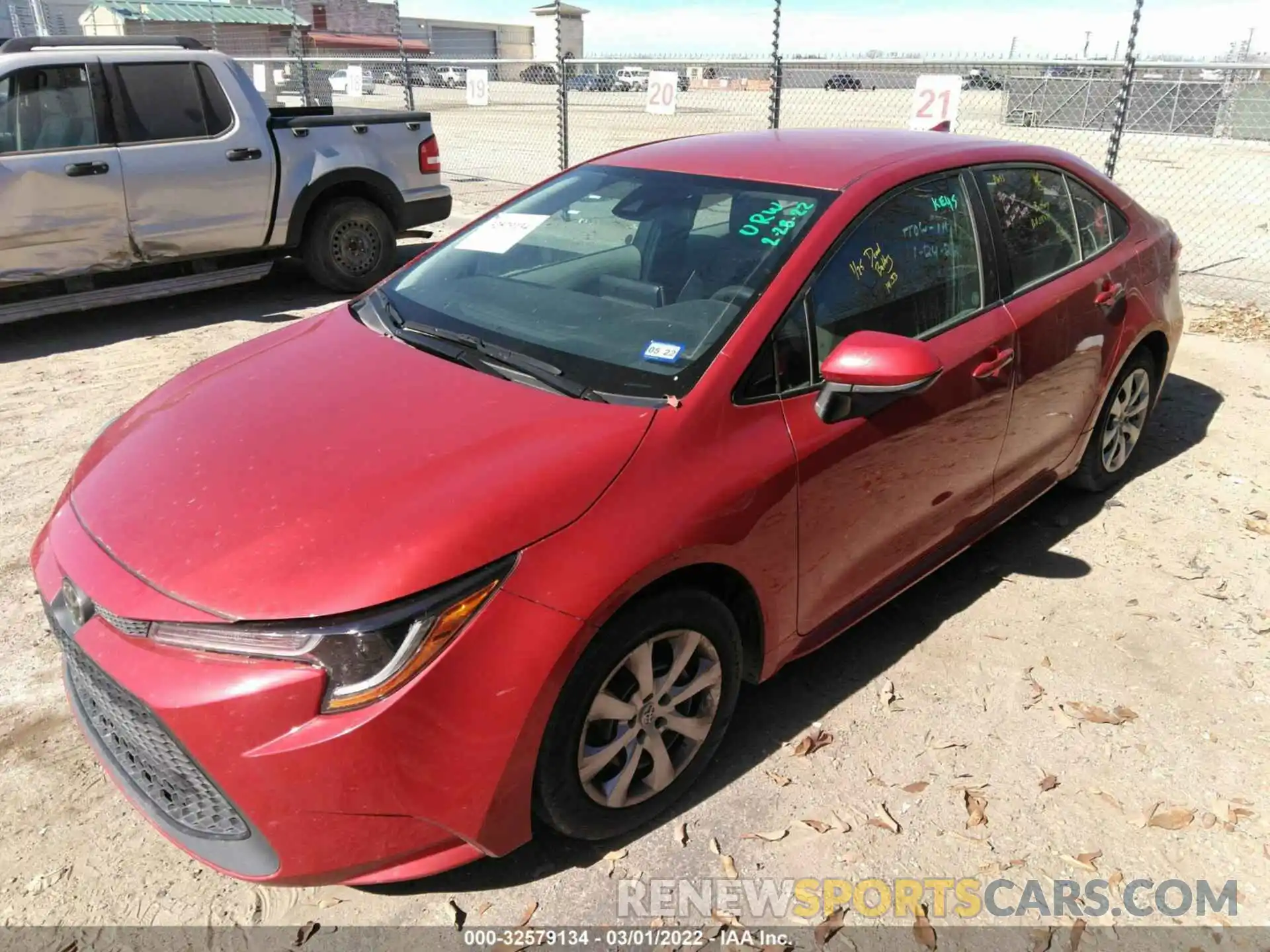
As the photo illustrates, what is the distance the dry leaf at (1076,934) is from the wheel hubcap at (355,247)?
7434mm

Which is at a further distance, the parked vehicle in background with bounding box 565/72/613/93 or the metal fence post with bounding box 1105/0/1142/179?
the parked vehicle in background with bounding box 565/72/613/93

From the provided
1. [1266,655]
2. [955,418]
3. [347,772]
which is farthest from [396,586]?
[1266,655]

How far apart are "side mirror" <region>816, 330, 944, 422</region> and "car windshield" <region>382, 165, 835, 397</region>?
0.31 meters

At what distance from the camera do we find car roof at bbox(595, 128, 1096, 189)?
3.10 m

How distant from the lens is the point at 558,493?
2.19 meters

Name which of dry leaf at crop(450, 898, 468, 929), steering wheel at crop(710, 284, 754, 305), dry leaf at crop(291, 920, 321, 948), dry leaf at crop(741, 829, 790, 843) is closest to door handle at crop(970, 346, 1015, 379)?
steering wheel at crop(710, 284, 754, 305)

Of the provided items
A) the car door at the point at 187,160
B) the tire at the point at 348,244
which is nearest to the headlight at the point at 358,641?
the car door at the point at 187,160

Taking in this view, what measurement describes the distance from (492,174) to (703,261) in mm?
13224

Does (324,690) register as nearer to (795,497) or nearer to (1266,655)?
(795,497)

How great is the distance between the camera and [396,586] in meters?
1.96

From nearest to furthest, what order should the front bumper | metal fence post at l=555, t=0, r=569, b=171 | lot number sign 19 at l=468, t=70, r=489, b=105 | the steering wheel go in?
the front bumper
the steering wheel
metal fence post at l=555, t=0, r=569, b=171
lot number sign 19 at l=468, t=70, r=489, b=105

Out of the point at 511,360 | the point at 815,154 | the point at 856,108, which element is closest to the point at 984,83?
the point at 815,154

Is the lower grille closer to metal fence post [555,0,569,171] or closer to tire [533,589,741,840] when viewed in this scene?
tire [533,589,741,840]

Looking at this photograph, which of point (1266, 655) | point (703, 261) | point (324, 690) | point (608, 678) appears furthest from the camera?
point (1266, 655)
